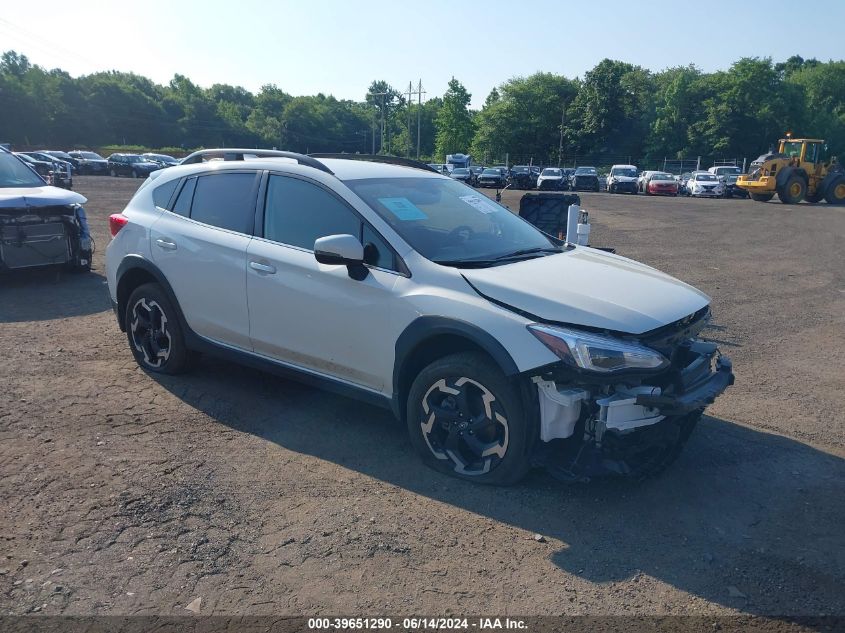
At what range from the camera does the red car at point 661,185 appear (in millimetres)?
41031

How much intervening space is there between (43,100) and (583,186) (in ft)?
234

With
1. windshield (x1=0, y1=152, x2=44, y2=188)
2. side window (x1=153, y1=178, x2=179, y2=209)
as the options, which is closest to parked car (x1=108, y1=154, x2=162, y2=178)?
windshield (x1=0, y1=152, x2=44, y2=188)

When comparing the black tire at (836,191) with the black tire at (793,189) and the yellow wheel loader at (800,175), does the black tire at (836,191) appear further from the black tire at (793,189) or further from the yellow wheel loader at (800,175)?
the black tire at (793,189)

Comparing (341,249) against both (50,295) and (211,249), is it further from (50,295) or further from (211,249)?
(50,295)

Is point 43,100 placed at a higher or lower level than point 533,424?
higher

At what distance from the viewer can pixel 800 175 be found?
31719 mm

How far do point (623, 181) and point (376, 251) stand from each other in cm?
4129

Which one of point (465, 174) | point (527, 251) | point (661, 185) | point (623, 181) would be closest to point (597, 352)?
point (527, 251)

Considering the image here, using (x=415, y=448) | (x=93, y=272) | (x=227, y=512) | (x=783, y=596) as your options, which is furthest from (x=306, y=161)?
(x=93, y=272)

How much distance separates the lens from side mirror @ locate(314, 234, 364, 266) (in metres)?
4.07

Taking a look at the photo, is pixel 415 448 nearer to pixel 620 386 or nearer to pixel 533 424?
pixel 533 424

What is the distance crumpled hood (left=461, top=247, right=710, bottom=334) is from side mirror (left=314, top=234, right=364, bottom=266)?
0.64m

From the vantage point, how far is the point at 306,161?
4875 mm

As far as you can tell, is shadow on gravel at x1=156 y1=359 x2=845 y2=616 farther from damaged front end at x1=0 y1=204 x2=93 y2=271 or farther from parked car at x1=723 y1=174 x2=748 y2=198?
parked car at x1=723 y1=174 x2=748 y2=198
